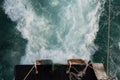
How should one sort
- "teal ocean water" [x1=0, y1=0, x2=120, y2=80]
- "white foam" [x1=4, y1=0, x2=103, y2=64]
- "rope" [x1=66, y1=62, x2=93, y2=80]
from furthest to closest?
"white foam" [x1=4, y1=0, x2=103, y2=64]
"teal ocean water" [x1=0, y1=0, x2=120, y2=80]
"rope" [x1=66, y1=62, x2=93, y2=80]

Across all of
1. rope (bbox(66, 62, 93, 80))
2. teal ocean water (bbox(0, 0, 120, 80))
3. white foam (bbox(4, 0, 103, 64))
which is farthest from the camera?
white foam (bbox(4, 0, 103, 64))

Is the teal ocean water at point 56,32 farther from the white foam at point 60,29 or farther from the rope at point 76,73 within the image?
the rope at point 76,73

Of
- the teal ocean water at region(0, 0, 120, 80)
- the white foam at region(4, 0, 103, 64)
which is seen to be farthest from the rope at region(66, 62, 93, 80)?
the white foam at region(4, 0, 103, 64)

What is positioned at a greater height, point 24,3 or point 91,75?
point 24,3

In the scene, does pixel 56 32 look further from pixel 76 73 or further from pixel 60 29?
pixel 76 73

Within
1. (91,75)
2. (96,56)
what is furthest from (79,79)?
(96,56)

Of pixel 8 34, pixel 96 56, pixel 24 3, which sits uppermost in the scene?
pixel 24 3

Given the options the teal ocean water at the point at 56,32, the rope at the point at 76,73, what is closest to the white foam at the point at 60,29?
the teal ocean water at the point at 56,32

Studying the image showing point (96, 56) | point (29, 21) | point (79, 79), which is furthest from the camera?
point (29, 21)

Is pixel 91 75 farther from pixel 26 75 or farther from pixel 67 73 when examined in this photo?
pixel 26 75

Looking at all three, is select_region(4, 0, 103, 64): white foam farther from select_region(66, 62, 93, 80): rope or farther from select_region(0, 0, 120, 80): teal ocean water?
select_region(66, 62, 93, 80): rope
